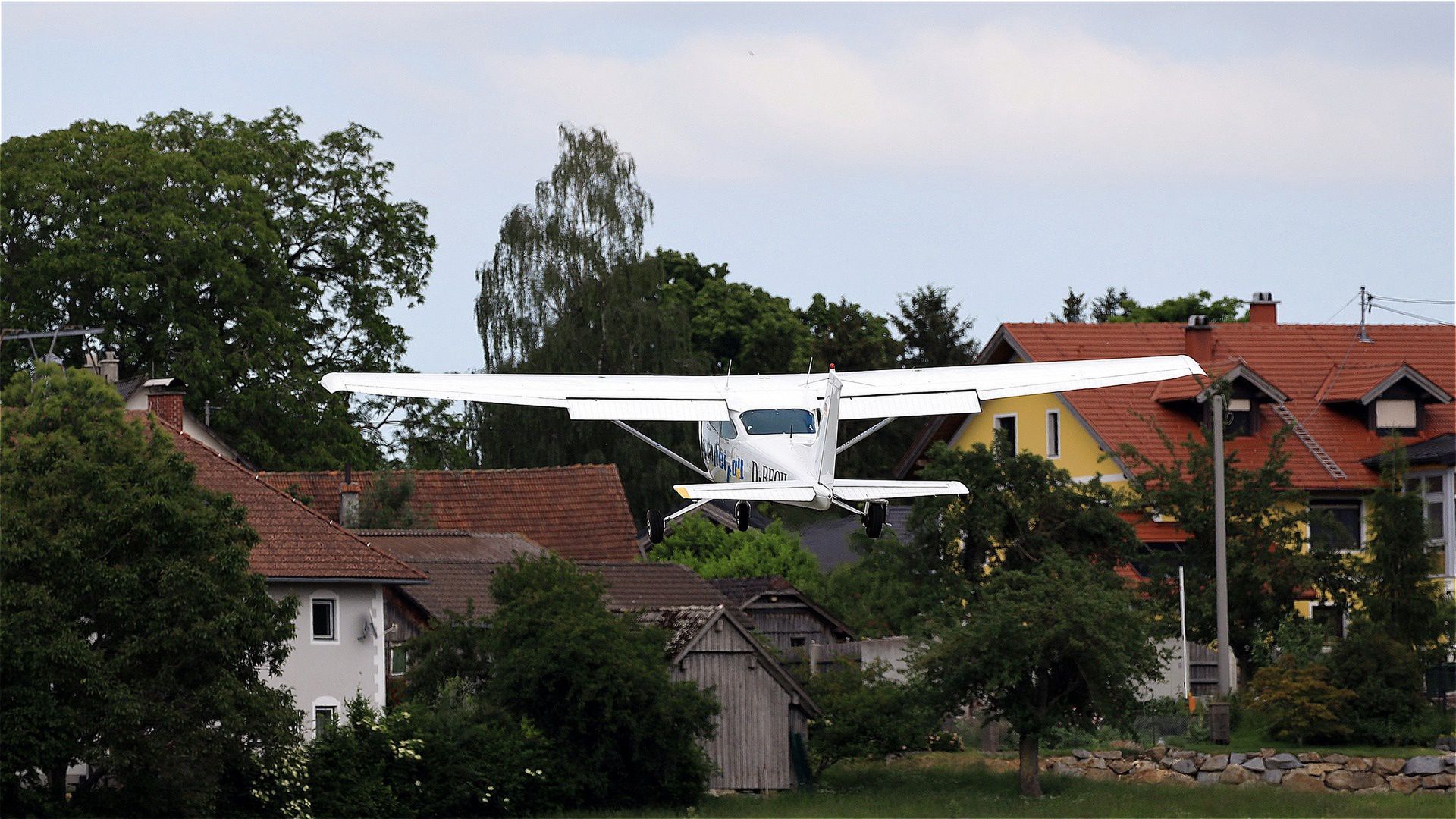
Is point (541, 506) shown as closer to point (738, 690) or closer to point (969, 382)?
point (738, 690)

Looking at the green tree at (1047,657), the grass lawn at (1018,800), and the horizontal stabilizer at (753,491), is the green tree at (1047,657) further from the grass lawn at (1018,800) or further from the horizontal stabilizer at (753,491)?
the horizontal stabilizer at (753,491)

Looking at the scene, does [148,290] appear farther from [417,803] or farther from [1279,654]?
[1279,654]

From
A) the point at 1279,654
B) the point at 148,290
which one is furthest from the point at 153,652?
the point at 148,290

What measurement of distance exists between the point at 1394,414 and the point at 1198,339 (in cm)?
528

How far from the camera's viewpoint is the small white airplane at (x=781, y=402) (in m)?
25.6

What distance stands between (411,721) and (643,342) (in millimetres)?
31798

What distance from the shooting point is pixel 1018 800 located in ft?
122

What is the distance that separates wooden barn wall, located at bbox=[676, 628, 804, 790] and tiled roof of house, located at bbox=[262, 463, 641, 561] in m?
15.2

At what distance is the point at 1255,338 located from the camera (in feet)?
183

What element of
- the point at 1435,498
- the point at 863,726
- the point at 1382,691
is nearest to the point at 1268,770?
the point at 1382,691

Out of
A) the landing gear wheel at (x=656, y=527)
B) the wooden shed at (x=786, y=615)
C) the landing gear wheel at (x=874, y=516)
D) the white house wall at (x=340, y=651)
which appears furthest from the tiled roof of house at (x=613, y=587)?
the landing gear wheel at (x=874, y=516)

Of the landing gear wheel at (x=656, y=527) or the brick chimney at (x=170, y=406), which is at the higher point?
the brick chimney at (x=170, y=406)

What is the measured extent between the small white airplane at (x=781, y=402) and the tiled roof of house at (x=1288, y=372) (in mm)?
17977

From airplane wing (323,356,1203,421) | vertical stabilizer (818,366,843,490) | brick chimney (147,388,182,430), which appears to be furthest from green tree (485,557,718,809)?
brick chimney (147,388,182,430)
